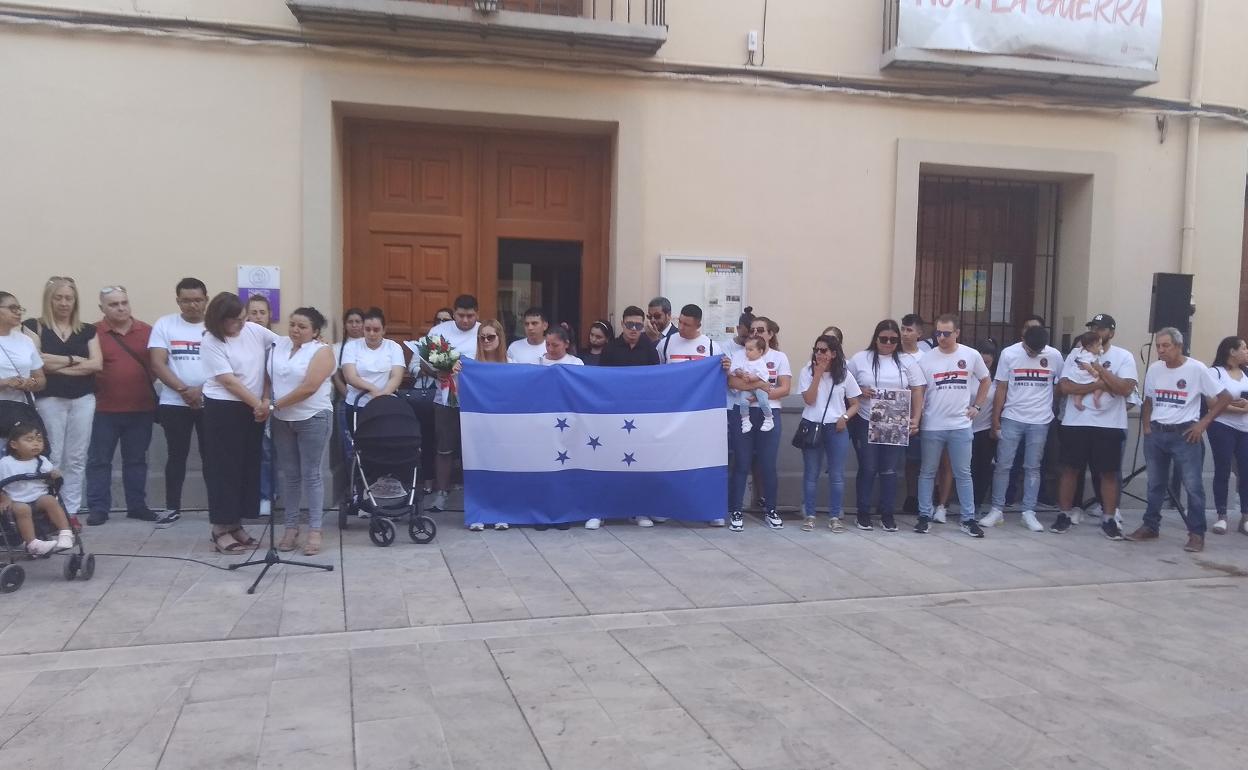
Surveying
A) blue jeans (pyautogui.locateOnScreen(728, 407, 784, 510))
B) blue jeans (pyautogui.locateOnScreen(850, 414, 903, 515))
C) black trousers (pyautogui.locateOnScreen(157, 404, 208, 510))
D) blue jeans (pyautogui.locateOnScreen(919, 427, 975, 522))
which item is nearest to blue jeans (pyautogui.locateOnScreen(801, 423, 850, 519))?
blue jeans (pyautogui.locateOnScreen(850, 414, 903, 515))

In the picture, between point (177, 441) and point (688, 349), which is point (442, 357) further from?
point (177, 441)

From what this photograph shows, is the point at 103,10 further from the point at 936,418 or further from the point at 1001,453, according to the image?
the point at 1001,453

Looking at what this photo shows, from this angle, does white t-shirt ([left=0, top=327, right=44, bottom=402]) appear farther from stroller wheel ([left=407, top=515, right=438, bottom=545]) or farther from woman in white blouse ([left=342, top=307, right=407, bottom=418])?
stroller wheel ([left=407, top=515, right=438, bottom=545])

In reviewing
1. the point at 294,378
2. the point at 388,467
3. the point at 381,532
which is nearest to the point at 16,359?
the point at 294,378

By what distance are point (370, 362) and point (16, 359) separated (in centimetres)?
254

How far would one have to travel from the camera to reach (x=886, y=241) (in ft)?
31.2

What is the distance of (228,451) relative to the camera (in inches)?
260

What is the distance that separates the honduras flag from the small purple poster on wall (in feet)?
6.50

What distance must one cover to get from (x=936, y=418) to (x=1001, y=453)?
88 centimetres

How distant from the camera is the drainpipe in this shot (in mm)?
9891

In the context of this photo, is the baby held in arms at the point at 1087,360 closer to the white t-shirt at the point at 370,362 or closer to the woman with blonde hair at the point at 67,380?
the white t-shirt at the point at 370,362

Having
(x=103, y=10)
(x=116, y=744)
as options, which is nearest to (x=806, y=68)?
(x=103, y=10)

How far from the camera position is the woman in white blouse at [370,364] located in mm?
7586

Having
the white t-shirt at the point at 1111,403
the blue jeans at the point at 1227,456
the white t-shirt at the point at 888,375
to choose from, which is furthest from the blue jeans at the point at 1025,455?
the blue jeans at the point at 1227,456
